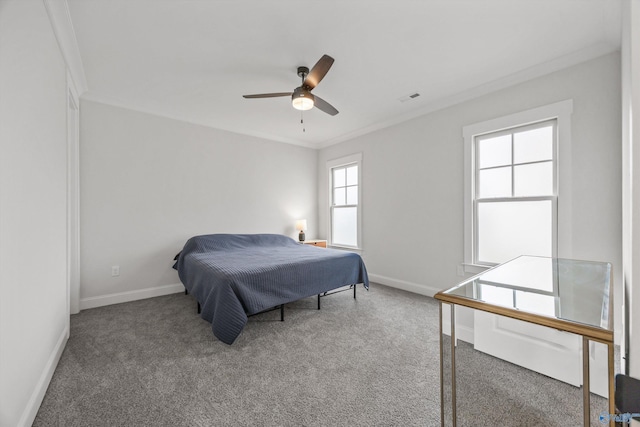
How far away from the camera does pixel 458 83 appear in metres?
2.93

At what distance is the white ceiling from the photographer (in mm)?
1896

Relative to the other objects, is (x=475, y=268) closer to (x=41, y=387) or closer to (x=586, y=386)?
(x=586, y=386)

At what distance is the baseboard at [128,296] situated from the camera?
10.2ft

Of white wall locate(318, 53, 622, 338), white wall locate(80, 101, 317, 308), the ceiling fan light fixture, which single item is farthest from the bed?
the ceiling fan light fixture

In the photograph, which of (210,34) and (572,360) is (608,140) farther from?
(210,34)

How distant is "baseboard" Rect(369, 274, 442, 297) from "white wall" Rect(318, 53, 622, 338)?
0.02 metres

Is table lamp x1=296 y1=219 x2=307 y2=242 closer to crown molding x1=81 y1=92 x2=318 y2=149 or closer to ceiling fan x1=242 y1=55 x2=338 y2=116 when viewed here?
crown molding x1=81 y1=92 x2=318 y2=149

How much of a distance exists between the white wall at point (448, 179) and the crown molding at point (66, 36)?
367cm

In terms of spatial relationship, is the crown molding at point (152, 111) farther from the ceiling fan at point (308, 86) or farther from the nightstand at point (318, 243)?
the nightstand at point (318, 243)

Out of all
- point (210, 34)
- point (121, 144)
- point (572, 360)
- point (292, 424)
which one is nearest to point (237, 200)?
point (121, 144)

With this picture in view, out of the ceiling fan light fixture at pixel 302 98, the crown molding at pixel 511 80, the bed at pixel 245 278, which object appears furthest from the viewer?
the ceiling fan light fixture at pixel 302 98

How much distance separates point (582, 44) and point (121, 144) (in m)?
5.11

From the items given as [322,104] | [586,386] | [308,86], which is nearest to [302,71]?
[308,86]

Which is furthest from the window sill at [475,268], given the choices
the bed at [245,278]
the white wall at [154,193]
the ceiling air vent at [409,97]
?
the white wall at [154,193]
